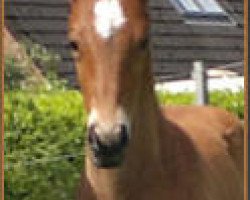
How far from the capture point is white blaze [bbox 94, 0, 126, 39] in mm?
2238

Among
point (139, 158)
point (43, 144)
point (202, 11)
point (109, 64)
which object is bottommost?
point (43, 144)

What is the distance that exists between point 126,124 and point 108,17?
281 millimetres

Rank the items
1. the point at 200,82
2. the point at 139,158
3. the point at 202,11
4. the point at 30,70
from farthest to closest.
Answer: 1. the point at 200,82
2. the point at 202,11
3. the point at 30,70
4. the point at 139,158

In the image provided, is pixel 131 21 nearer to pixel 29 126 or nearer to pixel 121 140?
pixel 121 140

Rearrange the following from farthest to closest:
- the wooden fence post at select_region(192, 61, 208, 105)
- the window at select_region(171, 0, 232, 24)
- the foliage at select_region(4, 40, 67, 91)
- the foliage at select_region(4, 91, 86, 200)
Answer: the wooden fence post at select_region(192, 61, 208, 105)
the window at select_region(171, 0, 232, 24)
the foliage at select_region(4, 91, 86, 200)
the foliage at select_region(4, 40, 67, 91)

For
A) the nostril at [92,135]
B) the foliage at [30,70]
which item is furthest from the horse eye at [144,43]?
the foliage at [30,70]

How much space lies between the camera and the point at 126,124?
2189 millimetres

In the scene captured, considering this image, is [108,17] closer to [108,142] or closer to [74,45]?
[74,45]

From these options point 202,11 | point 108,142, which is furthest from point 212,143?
point 202,11

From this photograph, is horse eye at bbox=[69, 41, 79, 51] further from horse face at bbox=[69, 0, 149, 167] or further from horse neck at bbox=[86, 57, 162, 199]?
horse neck at bbox=[86, 57, 162, 199]

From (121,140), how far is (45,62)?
7.15 ft

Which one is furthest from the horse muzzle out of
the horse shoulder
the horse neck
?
the horse shoulder

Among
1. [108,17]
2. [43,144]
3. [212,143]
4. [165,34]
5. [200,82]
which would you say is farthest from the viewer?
[200,82]

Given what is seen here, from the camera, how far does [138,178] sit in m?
2.48
